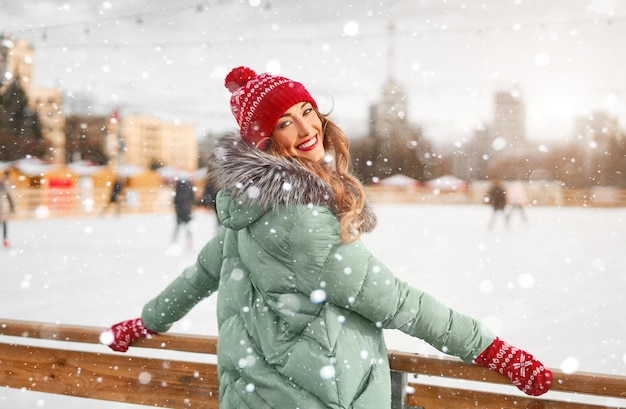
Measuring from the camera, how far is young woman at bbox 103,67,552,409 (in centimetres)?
104

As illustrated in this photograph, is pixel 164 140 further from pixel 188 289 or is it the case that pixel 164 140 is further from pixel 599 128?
pixel 188 289

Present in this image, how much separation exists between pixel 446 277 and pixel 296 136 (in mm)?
4467

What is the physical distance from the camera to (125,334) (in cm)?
156

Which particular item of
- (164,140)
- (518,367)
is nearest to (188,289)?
(518,367)

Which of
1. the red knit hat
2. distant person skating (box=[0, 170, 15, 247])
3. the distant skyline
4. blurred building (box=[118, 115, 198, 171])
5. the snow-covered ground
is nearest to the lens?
the red knit hat

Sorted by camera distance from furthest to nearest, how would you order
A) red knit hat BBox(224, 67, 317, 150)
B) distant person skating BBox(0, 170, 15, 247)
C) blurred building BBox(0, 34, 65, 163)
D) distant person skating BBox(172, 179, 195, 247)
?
1. blurred building BBox(0, 34, 65, 163)
2. distant person skating BBox(172, 179, 195, 247)
3. distant person skating BBox(0, 170, 15, 247)
4. red knit hat BBox(224, 67, 317, 150)

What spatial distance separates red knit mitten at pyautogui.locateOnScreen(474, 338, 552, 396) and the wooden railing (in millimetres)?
59

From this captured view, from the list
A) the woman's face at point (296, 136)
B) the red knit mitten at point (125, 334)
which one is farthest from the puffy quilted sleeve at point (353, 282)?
the red knit mitten at point (125, 334)

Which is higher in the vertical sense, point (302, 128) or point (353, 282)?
point (302, 128)

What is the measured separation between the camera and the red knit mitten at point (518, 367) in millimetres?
1147

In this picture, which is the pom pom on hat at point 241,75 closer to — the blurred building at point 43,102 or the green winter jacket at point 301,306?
the green winter jacket at point 301,306

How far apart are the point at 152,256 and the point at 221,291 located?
20.1ft

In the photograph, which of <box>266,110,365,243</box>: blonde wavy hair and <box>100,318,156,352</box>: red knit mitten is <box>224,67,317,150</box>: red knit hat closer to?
<box>266,110,365,243</box>: blonde wavy hair

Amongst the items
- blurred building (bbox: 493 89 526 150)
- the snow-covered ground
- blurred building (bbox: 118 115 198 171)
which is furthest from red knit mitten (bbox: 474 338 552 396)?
blurred building (bbox: 118 115 198 171)
